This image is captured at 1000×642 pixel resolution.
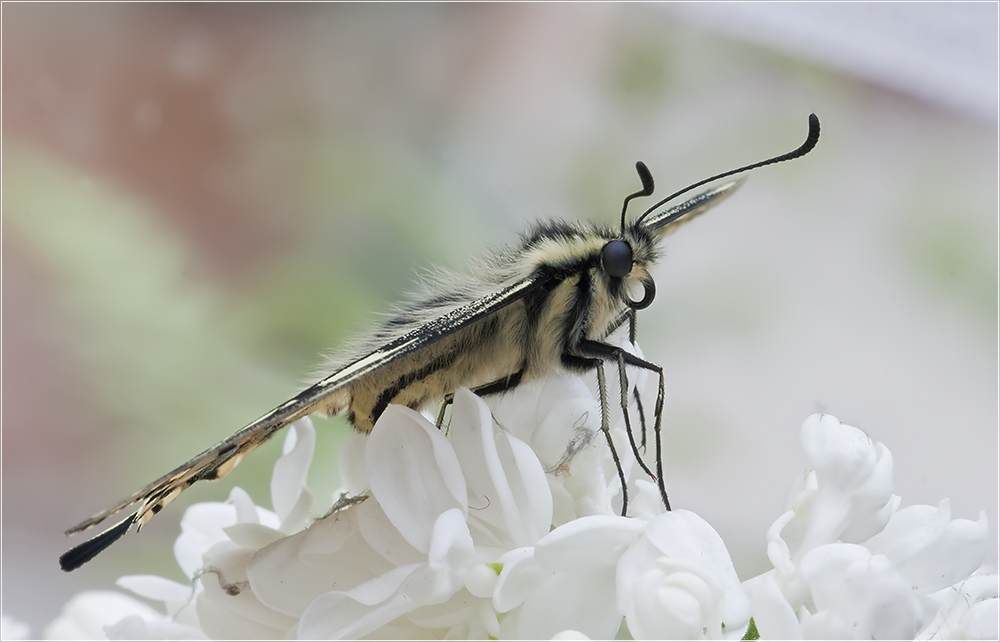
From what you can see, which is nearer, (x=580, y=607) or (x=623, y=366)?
(x=580, y=607)

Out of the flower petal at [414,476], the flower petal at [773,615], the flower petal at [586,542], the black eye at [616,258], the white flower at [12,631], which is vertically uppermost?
the black eye at [616,258]

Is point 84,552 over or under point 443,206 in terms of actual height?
under

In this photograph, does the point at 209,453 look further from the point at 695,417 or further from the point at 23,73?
the point at 23,73

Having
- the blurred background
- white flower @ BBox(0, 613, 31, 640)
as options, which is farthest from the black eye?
the blurred background

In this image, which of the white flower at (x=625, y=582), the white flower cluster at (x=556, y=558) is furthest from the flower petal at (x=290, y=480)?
the white flower at (x=625, y=582)

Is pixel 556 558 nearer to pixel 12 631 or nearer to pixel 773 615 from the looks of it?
pixel 773 615

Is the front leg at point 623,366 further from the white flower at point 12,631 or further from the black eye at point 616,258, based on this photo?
the white flower at point 12,631

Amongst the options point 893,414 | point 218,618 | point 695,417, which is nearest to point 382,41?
point 695,417

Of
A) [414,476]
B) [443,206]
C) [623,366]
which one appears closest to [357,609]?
[414,476]

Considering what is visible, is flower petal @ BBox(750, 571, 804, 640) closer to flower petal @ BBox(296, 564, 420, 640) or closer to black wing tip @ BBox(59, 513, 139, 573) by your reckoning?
flower petal @ BBox(296, 564, 420, 640)
